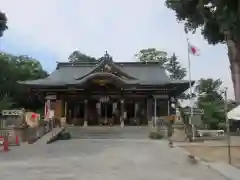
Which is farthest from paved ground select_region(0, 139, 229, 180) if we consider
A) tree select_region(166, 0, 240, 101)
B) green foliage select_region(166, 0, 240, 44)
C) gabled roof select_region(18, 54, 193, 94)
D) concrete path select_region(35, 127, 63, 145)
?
gabled roof select_region(18, 54, 193, 94)

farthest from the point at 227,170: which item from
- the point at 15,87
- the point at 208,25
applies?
the point at 15,87

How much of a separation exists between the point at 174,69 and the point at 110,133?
149ft

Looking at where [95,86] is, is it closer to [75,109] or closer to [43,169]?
[75,109]

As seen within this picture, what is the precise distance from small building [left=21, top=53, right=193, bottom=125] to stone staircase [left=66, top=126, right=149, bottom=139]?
3953mm

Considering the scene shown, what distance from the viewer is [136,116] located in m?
40.7

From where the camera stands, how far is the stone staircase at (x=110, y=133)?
30881 mm

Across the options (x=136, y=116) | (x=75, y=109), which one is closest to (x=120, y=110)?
(x=136, y=116)

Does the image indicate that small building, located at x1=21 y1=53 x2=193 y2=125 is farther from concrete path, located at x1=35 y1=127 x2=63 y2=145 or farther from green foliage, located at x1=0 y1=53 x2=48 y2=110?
concrete path, located at x1=35 y1=127 x2=63 y2=145

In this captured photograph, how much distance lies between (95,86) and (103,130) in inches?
259

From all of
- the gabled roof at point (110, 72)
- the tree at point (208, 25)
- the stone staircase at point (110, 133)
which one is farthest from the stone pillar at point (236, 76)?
the gabled roof at point (110, 72)

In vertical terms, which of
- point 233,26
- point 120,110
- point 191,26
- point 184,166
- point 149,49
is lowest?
point 184,166

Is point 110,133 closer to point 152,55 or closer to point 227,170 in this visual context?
point 227,170

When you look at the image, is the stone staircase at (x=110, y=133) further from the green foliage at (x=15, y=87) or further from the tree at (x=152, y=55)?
the tree at (x=152, y=55)

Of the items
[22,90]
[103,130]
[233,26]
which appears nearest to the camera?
[233,26]
